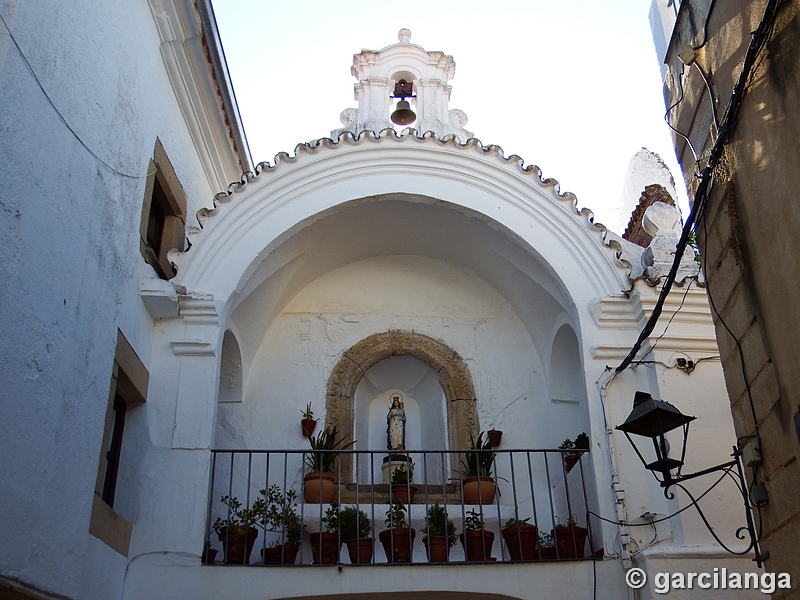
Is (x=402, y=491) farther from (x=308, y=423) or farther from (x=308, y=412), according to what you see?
(x=308, y=412)

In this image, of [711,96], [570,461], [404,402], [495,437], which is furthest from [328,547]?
[711,96]

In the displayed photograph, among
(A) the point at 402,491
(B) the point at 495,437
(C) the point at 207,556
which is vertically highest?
(B) the point at 495,437

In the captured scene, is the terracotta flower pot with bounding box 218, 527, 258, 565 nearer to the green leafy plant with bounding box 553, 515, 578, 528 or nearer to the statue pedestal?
the statue pedestal

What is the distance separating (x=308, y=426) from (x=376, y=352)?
3.37 feet

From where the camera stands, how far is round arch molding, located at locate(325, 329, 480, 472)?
7949mm

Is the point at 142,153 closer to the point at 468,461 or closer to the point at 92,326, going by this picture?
the point at 92,326

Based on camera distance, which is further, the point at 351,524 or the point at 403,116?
the point at 403,116

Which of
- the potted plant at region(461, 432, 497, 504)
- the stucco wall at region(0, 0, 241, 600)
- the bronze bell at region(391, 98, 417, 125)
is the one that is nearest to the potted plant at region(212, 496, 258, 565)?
the stucco wall at region(0, 0, 241, 600)

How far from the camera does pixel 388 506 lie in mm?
7328

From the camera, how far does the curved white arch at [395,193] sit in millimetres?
7102

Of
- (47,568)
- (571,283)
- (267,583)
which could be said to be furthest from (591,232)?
(47,568)

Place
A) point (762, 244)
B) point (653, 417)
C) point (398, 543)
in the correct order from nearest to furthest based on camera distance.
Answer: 1. point (762, 244)
2. point (653, 417)
3. point (398, 543)

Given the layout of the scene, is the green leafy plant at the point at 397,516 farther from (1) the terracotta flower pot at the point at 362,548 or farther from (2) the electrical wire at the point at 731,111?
(2) the electrical wire at the point at 731,111

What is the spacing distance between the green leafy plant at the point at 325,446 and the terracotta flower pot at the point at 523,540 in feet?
5.80
